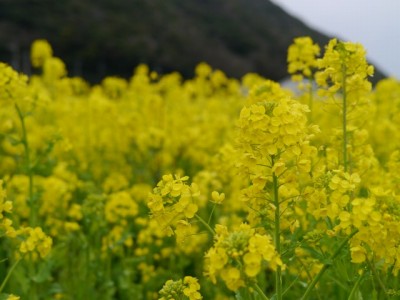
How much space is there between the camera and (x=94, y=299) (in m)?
3.76

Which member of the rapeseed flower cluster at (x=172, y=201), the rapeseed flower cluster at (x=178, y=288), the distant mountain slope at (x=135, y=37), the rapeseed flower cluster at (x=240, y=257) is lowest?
the rapeseed flower cluster at (x=178, y=288)

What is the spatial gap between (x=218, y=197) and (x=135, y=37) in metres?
36.3

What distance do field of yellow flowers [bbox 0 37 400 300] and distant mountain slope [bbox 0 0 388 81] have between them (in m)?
23.2

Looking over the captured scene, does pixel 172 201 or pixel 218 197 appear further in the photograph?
pixel 218 197

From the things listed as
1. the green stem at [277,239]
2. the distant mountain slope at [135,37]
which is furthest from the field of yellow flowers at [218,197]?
the distant mountain slope at [135,37]

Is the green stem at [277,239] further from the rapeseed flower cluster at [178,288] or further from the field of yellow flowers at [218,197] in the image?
the rapeseed flower cluster at [178,288]

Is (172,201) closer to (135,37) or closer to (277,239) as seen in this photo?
(277,239)

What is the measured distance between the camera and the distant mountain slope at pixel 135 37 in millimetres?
34469

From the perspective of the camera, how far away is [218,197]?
2.21 metres

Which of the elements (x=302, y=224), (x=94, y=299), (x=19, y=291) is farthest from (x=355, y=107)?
(x=19, y=291)

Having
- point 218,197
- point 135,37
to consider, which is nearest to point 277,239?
point 218,197

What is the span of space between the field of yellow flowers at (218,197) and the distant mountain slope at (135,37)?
76.0ft

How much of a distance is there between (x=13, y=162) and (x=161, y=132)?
1.52 meters

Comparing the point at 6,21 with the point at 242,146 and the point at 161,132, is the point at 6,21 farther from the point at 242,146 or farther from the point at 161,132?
the point at 242,146
